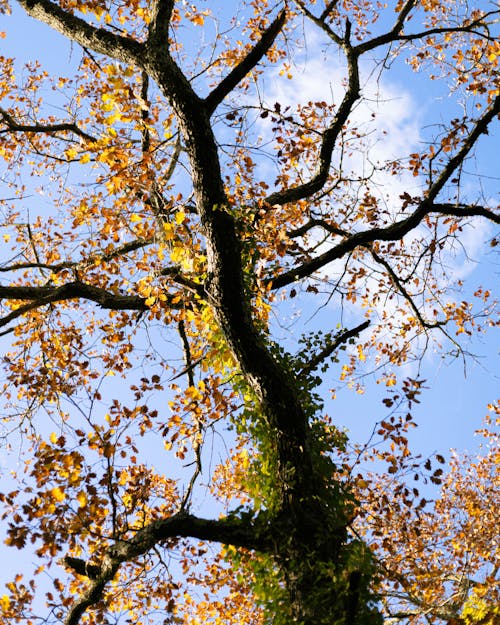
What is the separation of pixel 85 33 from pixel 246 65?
2331 mm

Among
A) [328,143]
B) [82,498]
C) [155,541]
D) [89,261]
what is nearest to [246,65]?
[328,143]

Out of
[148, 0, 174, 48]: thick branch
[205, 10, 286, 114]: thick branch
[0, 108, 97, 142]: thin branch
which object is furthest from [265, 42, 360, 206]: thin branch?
[0, 108, 97, 142]: thin branch

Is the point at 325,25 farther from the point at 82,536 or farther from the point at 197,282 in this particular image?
the point at 82,536

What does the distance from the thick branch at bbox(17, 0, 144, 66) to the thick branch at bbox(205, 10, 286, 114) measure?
103cm

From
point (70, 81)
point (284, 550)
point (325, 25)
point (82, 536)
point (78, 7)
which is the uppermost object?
point (70, 81)

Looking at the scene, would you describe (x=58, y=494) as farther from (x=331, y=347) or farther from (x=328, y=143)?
(x=328, y=143)

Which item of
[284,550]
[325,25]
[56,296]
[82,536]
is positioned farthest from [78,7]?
[284,550]

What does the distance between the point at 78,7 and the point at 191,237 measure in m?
4.92

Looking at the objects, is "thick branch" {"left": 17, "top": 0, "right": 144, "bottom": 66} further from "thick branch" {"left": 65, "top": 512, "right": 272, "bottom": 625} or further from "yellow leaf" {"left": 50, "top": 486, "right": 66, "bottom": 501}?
"thick branch" {"left": 65, "top": 512, "right": 272, "bottom": 625}

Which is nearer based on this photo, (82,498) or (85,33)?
(82,498)

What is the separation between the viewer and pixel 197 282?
21.3ft

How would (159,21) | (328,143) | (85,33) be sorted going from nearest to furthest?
(159,21)
(85,33)
(328,143)

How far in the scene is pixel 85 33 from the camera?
6.71m

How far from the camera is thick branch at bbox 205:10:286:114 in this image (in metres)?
5.73
